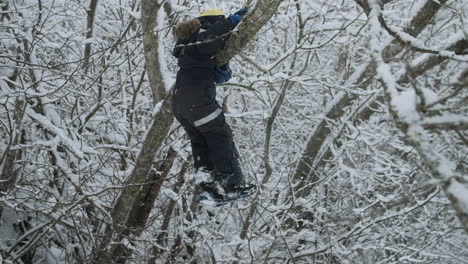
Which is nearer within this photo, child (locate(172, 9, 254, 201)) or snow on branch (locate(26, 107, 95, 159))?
child (locate(172, 9, 254, 201))

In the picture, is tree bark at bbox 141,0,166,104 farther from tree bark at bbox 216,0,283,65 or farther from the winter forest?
tree bark at bbox 216,0,283,65

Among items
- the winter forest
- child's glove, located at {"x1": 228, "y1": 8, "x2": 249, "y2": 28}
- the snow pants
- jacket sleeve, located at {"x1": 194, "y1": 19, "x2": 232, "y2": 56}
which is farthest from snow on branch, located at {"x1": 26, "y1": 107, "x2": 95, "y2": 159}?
child's glove, located at {"x1": 228, "y1": 8, "x2": 249, "y2": 28}

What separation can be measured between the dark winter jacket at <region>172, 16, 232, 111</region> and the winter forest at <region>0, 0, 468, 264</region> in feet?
0.54

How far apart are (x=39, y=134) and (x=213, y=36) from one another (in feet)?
11.4

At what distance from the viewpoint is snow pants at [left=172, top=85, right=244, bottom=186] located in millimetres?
3465

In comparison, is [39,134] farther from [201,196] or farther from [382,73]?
[382,73]

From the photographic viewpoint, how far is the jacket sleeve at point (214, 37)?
10.6ft

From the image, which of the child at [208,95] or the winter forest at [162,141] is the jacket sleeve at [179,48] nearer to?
the child at [208,95]

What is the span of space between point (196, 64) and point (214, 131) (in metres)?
0.57

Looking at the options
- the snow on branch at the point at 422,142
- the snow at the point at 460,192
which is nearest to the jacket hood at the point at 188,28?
the snow on branch at the point at 422,142

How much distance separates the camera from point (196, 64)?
11.1ft

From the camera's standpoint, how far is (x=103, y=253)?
184 inches

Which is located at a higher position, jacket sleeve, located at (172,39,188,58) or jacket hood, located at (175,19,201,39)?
jacket hood, located at (175,19,201,39)

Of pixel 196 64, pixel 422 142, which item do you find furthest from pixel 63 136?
pixel 422 142
